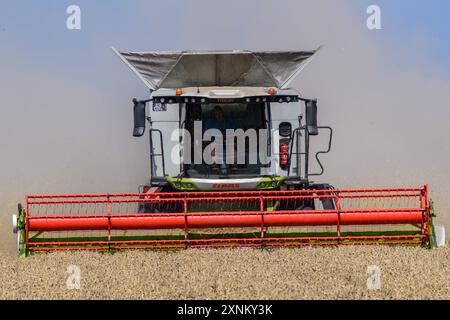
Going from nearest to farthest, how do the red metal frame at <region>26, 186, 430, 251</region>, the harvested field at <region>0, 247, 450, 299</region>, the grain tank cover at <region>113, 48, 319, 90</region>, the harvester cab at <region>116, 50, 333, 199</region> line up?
the harvested field at <region>0, 247, 450, 299</region> < the red metal frame at <region>26, 186, 430, 251</region> < the harvester cab at <region>116, 50, 333, 199</region> < the grain tank cover at <region>113, 48, 319, 90</region>

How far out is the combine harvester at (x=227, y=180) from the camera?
31.0 ft

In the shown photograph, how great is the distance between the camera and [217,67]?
10734 millimetres

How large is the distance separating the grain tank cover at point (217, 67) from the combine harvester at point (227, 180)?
13 millimetres

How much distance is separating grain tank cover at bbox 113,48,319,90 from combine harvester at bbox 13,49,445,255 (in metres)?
0.01

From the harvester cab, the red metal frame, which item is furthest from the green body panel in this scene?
the red metal frame

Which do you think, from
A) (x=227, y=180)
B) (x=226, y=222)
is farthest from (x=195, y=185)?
(x=226, y=222)

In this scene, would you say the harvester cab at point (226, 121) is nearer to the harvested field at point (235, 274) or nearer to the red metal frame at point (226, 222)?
the red metal frame at point (226, 222)

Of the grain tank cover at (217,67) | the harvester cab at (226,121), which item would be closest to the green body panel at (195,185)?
the harvester cab at (226,121)

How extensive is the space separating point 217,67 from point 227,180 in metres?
1.54

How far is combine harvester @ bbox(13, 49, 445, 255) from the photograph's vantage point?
9453 millimetres

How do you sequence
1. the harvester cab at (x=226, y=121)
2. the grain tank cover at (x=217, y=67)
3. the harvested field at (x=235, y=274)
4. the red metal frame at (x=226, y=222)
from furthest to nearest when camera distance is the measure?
the grain tank cover at (x=217, y=67) < the harvester cab at (x=226, y=121) < the red metal frame at (x=226, y=222) < the harvested field at (x=235, y=274)

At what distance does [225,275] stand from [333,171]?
8.24 m

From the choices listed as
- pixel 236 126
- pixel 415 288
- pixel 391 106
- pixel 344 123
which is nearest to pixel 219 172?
pixel 236 126

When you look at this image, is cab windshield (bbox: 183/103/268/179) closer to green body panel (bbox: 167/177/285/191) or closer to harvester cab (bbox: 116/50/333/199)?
harvester cab (bbox: 116/50/333/199)
